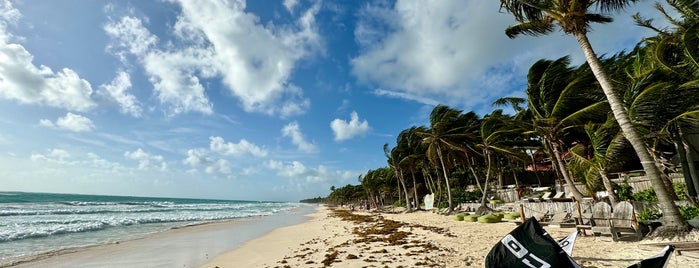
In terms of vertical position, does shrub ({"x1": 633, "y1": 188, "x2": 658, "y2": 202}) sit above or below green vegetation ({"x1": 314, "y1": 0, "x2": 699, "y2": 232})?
below

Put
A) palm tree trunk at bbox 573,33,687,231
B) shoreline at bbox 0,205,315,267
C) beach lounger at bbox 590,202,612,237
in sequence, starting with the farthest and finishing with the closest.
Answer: shoreline at bbox 0,205,315,267 < beach lounger at bbox 590,202,612,237 < palm tree trunk at bbox 573,33,687,231

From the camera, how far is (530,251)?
384 centimetres

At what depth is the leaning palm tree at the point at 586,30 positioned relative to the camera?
8.07 meters

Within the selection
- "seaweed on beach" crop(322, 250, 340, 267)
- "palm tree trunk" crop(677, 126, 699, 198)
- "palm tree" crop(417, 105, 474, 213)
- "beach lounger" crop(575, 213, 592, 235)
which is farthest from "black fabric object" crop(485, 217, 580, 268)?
"palm tree" crop(417, 105, 474, 213)

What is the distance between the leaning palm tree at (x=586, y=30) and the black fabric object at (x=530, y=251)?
6617 millimetres

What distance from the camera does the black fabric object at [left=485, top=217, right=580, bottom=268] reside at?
3.58m

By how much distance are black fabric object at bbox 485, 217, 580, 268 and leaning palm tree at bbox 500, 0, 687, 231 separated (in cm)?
662

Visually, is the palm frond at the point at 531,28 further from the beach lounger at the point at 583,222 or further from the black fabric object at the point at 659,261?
the black fabric object at the point at 659,261

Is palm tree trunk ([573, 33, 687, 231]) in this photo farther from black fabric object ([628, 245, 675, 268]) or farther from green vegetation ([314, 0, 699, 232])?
black fabric object ([628, 245, 675, 268])

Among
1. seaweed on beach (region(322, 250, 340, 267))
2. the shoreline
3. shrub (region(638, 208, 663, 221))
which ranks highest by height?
shrub (region(638, 208, 663, 221))

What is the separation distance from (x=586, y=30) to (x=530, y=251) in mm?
8539

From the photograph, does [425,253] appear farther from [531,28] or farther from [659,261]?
[531,28]

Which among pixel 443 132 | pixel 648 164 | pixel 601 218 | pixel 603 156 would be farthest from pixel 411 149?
pixel 648 164

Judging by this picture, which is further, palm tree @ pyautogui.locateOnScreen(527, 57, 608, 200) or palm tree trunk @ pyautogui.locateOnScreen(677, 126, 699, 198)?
palm tree @ pyautogui.locateOnScreen(527, 57, 608, 200)
